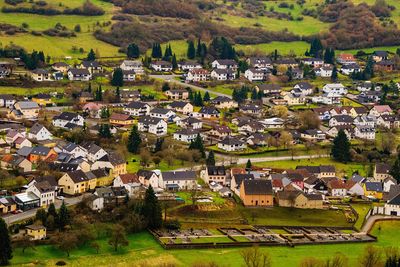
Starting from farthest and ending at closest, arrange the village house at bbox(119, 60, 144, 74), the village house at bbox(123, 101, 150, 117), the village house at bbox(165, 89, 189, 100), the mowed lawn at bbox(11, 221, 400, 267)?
the village house at bbox(119, 60, 144, 74)
the village house at bbox(165, 89, 189, 100)
the village house at bbox(123, 101, 150, 117)
the mowed lawn at bbox(11, 221, 400, 267)

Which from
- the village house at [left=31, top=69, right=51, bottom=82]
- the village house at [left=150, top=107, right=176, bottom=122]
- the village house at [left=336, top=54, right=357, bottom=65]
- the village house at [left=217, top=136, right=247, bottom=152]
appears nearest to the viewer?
the village house at [left=217, top=136, right=247, bottom=152]

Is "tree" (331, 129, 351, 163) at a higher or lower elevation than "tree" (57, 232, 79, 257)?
higher

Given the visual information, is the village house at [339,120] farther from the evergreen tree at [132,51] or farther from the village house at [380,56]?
the village house at [380,56]

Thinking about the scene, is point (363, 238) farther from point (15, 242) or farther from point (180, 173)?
point (15, 242)

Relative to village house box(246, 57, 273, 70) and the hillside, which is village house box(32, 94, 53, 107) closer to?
the hillside

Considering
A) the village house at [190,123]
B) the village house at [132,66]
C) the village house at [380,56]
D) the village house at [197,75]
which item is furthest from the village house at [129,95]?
the village house at [380,56]

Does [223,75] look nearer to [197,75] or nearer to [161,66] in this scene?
[197,75]

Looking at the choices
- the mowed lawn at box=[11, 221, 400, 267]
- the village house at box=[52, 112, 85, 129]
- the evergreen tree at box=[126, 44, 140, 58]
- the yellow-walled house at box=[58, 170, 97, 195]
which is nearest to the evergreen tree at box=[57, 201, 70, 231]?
the mowed lawn at box=[11, 221, 400, 267]
